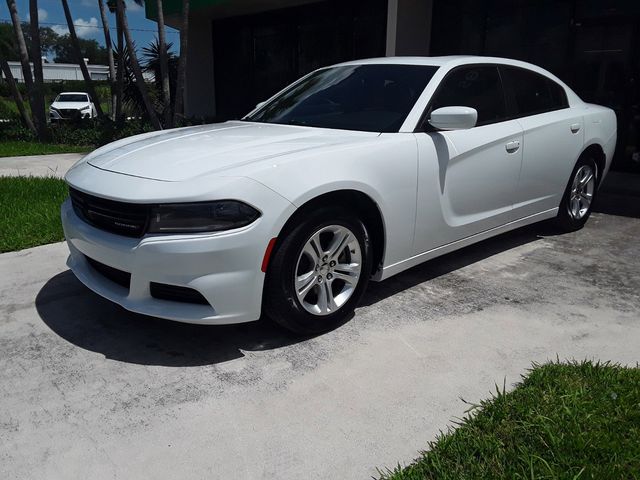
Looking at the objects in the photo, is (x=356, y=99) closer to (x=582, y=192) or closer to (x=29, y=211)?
(x=582, y=192)

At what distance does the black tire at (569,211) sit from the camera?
5.07 metres

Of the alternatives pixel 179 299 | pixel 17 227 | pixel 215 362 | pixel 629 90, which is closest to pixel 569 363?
pixel 215 362

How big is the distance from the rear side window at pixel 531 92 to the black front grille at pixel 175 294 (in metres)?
2.93

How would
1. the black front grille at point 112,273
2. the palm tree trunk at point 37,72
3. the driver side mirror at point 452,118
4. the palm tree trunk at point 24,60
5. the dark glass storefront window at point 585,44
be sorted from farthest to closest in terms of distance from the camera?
the palm tree trunk at point 37,72 → the palm tree trunk at point 24,60 → the dark glass storefront window at point 585,44 → the driver side mirror at point 452,118 → the black front grille at point 112,273

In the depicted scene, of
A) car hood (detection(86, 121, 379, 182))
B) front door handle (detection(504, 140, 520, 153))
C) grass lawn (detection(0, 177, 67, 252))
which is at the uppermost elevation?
car hood (detection(86, 121, 379, 182))

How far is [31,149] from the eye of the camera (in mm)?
11664

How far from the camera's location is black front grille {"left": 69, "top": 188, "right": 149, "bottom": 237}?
2.79 m

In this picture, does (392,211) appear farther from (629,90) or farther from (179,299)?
(629,90)

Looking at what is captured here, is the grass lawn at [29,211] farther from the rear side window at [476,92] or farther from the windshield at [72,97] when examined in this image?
the windshield at [72,97]

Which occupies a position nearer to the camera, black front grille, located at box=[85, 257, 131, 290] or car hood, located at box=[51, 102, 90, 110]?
black front grille, located at box=[85, 257, 131, 290]

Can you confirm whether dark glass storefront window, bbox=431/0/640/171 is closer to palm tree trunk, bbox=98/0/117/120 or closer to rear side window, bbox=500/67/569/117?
rear side window, bbox=500/67/569/117

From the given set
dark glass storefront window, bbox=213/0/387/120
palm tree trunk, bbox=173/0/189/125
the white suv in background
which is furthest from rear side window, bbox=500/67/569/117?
the white suv in background

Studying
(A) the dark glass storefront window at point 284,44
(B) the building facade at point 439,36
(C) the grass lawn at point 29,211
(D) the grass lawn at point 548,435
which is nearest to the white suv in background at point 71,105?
(A) the dark glass storefront window at point 284,44

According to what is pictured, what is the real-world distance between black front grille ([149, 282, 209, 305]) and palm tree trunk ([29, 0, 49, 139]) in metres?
12.4
